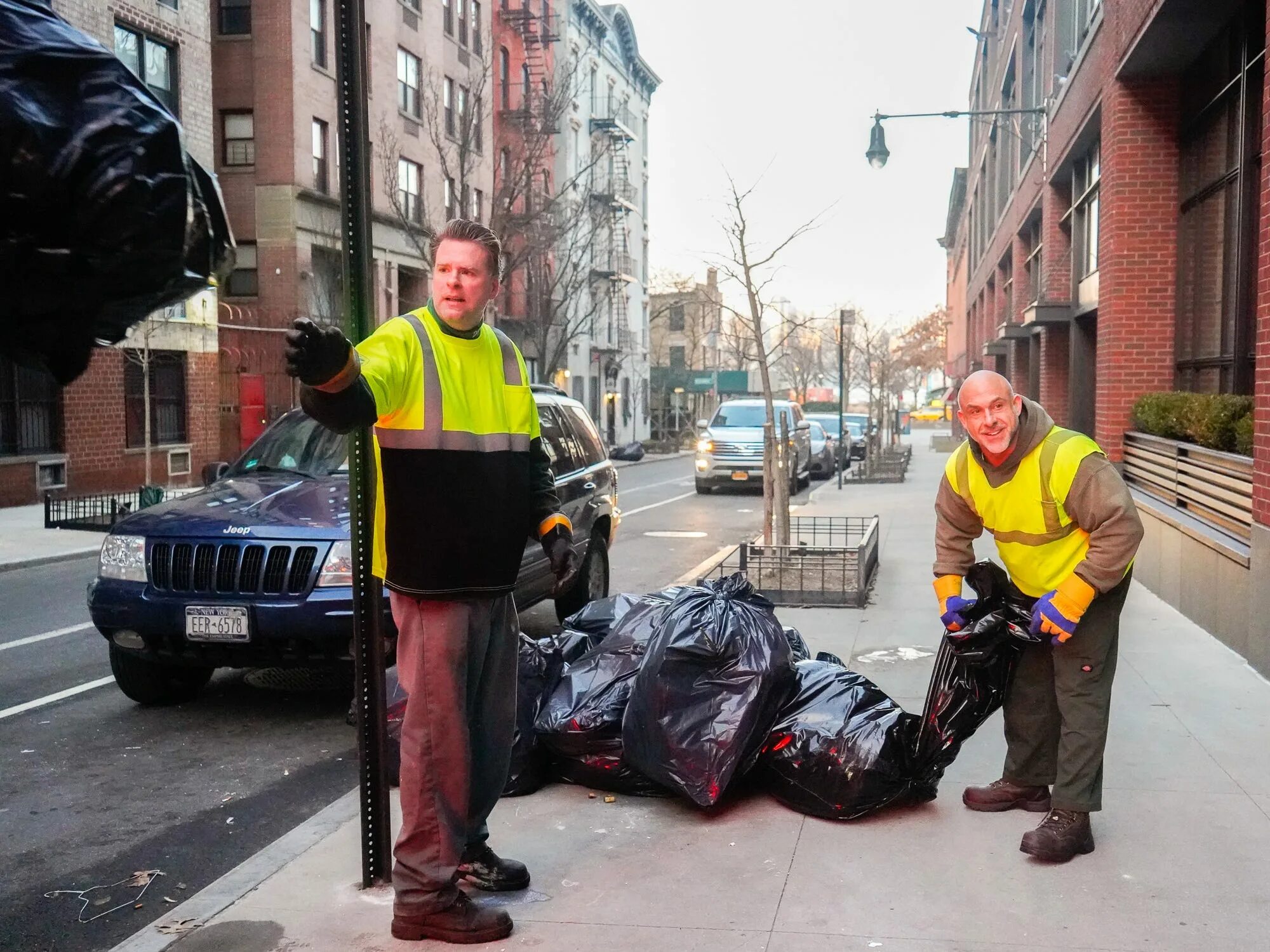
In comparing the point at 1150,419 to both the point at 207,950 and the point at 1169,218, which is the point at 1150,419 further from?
the point at 207,950

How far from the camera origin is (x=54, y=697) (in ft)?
23.6

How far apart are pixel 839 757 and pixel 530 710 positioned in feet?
4.29

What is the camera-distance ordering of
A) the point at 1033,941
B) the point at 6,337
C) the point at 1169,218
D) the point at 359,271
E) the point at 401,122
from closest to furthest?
the point at 6,337
the point at 1033,941
the point at 359,271
the point at 1169,218
the point at 401,122

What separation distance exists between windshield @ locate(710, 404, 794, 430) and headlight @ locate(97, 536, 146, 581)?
19.6 metres

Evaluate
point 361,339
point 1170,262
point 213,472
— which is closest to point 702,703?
point 361,339

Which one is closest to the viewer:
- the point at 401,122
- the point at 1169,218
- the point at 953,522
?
the point at 953,522

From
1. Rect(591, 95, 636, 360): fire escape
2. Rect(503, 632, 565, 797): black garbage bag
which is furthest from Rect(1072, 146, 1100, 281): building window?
Rect(591, 95, 636, 360): fire escape

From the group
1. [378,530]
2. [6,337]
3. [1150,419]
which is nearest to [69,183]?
[6,337]

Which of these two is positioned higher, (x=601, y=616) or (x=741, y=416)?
(x=741, y=416)

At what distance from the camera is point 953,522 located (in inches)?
178

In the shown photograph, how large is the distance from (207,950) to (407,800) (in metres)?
0.72

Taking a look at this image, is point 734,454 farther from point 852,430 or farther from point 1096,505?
point 1096,505

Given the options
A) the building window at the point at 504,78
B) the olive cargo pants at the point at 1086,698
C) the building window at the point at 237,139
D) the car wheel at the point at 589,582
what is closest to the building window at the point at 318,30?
the building window at the point at 237,139

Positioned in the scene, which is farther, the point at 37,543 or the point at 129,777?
the point at 37,543
